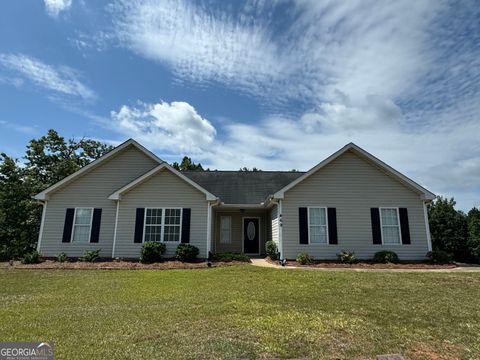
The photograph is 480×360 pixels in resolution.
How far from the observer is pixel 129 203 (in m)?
15.7

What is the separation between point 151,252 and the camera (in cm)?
1434

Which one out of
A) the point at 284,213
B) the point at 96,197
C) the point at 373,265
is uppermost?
the point at 96,197

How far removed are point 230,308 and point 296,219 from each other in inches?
356

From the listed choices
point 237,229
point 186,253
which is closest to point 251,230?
point 237,229

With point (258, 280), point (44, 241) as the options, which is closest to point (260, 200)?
point (258, 280)

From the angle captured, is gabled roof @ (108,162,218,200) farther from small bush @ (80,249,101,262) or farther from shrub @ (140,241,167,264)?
shrub @ (140,241,167,264)

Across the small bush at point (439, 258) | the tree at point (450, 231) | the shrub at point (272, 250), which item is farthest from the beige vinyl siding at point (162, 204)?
the tree at point (450, 231)

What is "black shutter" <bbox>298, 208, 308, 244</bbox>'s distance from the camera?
15094mm

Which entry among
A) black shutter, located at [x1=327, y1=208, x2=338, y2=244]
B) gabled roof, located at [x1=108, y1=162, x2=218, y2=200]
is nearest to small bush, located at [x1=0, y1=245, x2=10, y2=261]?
gabled roof, located at [x1=108, y1=162, x2=218, y2=200]

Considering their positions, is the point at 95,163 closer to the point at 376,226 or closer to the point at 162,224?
the point at 162,224

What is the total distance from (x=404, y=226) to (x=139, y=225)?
12852mm

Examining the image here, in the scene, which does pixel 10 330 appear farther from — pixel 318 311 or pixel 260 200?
pixel 260 200

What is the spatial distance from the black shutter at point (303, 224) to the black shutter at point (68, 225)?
11.4 m

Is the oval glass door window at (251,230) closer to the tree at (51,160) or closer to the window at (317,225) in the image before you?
the window at (317,225)
